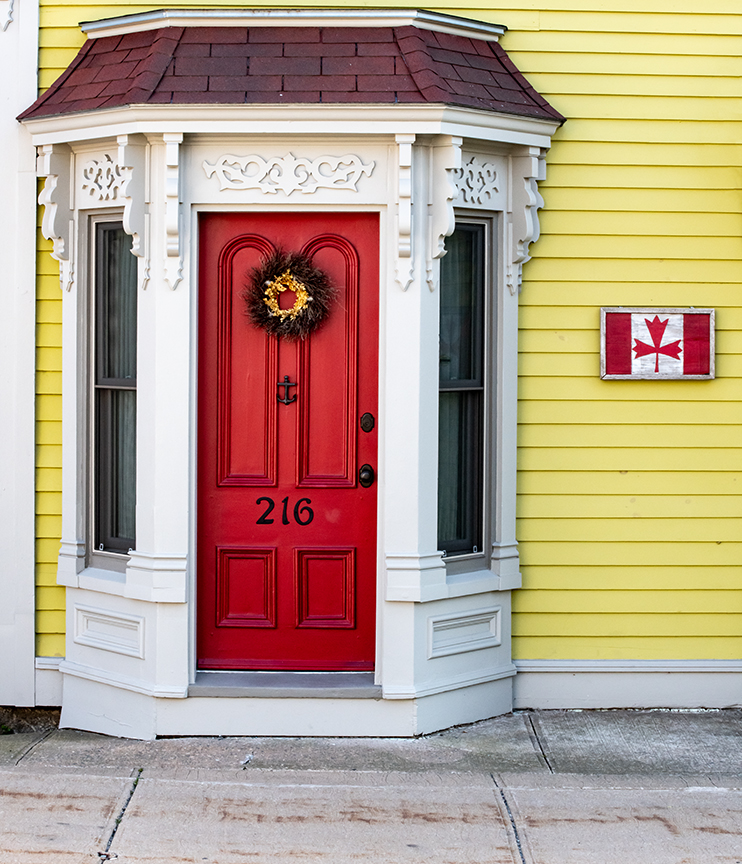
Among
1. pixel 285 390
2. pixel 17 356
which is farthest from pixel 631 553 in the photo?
pixel 17 356

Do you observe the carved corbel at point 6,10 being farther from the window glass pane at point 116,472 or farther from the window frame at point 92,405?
the window glass pane at point 116,472

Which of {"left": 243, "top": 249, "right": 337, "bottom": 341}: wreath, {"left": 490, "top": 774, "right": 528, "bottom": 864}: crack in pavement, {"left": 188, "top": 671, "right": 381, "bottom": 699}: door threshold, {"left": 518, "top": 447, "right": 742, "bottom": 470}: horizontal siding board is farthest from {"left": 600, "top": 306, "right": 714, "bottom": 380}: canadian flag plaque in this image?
{"left": 490, "top": 774, "right": 528, "bottom": 864}: crack in pavement

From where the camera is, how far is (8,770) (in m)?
4.87

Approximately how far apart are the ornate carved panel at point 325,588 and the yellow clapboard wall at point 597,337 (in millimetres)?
967

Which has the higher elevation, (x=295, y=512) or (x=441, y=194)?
(x=441, y=194)

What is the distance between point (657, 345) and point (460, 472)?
125 centimetres

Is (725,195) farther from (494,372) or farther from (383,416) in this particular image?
(383,416)

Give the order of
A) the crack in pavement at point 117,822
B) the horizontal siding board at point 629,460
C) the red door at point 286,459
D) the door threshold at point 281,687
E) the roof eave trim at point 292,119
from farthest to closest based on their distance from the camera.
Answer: the horizontal siding board at point 629,460
the red door at point 286,459
the door threshold at point 281,687
the roof eave trim at point 292,119
the crack in pavement at point 117,822

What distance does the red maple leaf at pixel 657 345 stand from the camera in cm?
571

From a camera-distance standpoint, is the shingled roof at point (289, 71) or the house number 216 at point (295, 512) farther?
the house number 216 at point (295, 512)

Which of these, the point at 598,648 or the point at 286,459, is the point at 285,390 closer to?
the point at 286,459

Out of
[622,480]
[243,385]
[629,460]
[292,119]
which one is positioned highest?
[292,119]

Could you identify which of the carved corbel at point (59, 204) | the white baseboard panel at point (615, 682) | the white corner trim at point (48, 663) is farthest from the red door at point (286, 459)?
the white baseboard panel at point (615, 682)

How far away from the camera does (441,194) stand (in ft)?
17.2
